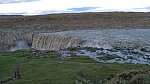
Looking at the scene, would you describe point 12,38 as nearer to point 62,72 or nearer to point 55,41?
point 55,41

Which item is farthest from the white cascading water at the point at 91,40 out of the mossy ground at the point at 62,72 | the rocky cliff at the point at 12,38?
the mossy ground at the point at 62,72

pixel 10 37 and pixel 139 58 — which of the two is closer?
pixel 139 58

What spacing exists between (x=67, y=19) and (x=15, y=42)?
30.2 meters

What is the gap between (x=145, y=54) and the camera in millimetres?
32094

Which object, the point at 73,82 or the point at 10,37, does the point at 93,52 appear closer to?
the point at 73,82

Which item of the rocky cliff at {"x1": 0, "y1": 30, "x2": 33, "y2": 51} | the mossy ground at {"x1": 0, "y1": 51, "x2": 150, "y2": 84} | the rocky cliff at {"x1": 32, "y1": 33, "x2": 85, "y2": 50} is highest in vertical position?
the mossy ground at {"x1": 0, "y1": 51, "x2": 150, "y2": 84}

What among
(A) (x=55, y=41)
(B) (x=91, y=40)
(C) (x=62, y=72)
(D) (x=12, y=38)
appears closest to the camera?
(C) (x=62, y=72)

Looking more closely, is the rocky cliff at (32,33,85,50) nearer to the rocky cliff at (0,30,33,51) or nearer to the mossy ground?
the rocky cliff at (0,30,33,51)

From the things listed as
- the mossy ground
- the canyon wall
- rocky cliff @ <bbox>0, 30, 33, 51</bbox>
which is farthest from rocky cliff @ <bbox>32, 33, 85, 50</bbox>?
the mossy ground

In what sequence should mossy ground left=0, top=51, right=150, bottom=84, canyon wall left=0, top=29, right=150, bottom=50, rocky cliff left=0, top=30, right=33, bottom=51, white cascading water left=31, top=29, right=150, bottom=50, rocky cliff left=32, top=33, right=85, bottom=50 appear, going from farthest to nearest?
rocky cliff left=0, top=30, right=33, bottom=51
rocky cliff left=32, top=33, right=85, bottom=50
canyon wall left=0, top=29, right=150, bottom=50
white cascading water left=31, top=29, right=150, bottom=50
mossy ground left=0, top=51, right=150, bottom=84

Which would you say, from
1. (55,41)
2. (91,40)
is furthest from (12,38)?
(91,40)

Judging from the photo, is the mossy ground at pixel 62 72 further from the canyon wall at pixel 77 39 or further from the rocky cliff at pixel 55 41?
the rocky cliff at pixel 55 41

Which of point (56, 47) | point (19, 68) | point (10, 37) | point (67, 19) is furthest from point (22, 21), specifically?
point (19, 68)

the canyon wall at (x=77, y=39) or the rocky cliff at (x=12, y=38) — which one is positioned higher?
the canyon wall at (x=77, y=39)
